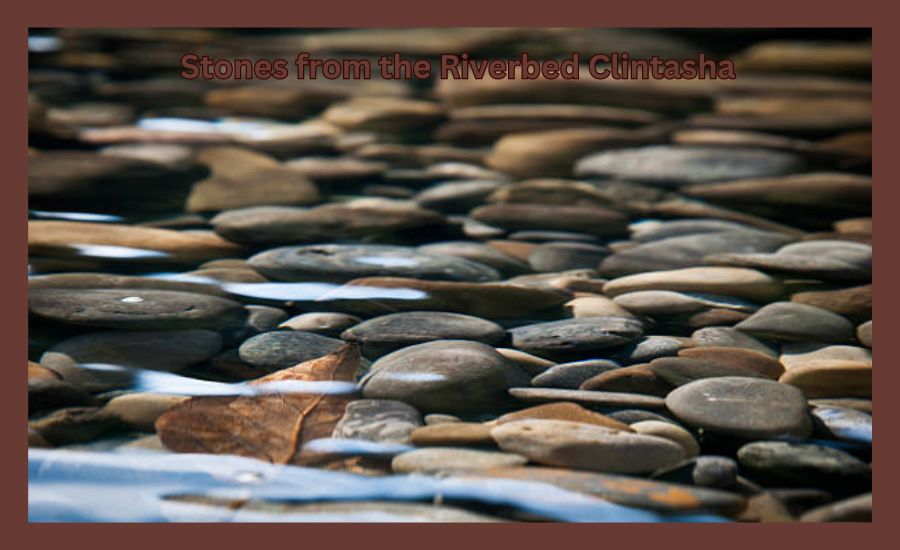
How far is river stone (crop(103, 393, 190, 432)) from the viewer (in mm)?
1223

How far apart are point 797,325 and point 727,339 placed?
125 millimetres

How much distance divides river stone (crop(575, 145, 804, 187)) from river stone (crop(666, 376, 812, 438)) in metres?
1.07

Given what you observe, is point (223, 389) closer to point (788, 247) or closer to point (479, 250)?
point (479, 250)

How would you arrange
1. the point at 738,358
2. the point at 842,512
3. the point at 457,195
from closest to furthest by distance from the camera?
the point at 842,512 < the point at 738,358 < the point at 457,195

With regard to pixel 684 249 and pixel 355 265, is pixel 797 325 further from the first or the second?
pixel 355 265

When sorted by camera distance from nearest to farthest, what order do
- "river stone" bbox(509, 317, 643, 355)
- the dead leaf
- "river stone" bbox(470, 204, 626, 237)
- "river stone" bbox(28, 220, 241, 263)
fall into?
the dead leaf, "river stone" bbox(509, 317, 643, 355), "river stone" bbox(28, 220, 241, 263), "river stone" bbox(470, 204, 626, 237)

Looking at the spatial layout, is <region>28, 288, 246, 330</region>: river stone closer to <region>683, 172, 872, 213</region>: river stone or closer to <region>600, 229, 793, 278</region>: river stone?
<region>600, 229, 793, 278</region>: river stone

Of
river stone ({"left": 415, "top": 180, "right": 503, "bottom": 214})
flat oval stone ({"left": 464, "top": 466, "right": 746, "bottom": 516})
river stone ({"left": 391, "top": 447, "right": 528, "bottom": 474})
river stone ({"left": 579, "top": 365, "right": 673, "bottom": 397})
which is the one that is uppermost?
river stone ({"left": 415, "top": 180, "right": 503, "bottom": 214})

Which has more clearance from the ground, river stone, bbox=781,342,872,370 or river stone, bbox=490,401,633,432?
river stone, bbox=781,342,872,370

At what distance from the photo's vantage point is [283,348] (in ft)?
4.66

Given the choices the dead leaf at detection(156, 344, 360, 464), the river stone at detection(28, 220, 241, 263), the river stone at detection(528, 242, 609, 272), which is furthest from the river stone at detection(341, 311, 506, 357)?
the river stone at detection(28, 220, 241, 263)

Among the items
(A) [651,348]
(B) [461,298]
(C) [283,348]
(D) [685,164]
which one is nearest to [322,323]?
(C) [283,348]

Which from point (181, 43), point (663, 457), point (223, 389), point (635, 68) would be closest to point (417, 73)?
point (635, 68)

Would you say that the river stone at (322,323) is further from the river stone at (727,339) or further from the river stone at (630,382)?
the river stone at (727,339)
